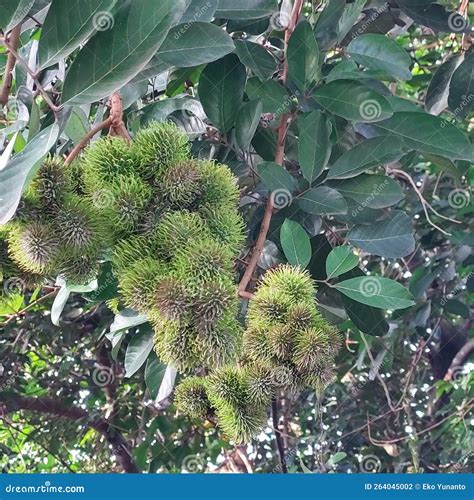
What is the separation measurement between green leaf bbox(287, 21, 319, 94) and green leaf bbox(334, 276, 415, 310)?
0.37m

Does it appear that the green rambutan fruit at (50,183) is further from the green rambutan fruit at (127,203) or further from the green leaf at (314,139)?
the green leaf at (314,139)

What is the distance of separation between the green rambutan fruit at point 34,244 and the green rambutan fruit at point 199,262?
0.52ft

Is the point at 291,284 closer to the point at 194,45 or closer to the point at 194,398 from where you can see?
the point at 194,398

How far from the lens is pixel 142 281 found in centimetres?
96

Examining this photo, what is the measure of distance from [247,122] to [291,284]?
360 millimetres

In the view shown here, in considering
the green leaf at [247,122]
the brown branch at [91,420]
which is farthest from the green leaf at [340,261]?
the brown branch at [91,420]

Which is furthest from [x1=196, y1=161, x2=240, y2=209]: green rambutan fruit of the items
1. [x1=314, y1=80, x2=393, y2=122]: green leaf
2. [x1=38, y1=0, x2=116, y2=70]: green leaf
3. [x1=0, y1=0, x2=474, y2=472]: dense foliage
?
[x1=314, y1=80, x2=393, y2=122]: green leaf

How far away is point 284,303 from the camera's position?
1.06 meters

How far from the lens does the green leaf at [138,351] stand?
1499 mm

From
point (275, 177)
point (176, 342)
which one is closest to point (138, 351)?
point (275, 177)

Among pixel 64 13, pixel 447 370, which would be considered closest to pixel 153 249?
pixel 64 13

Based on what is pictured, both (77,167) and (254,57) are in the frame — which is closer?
(77,167)

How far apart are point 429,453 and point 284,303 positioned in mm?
2078

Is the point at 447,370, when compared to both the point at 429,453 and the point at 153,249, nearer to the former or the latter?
the point at 429,453
